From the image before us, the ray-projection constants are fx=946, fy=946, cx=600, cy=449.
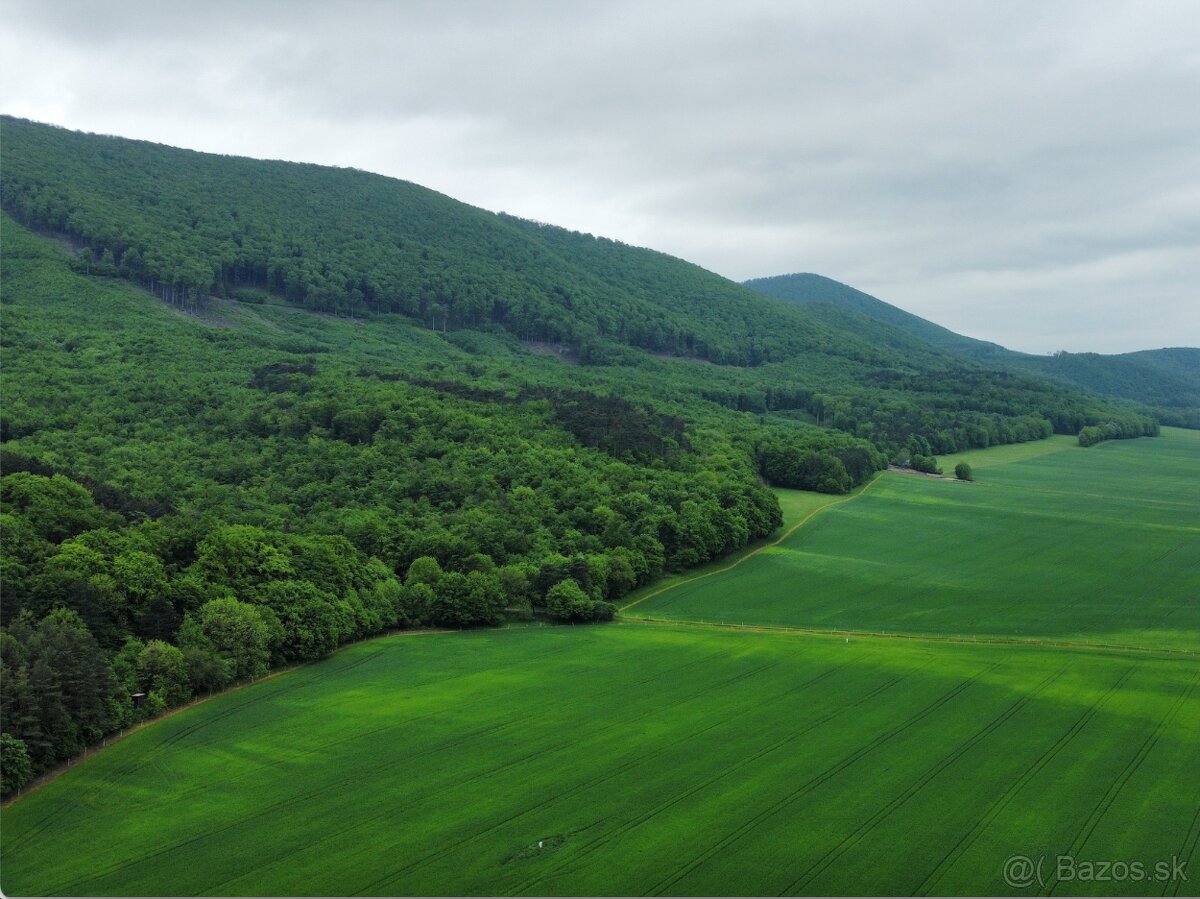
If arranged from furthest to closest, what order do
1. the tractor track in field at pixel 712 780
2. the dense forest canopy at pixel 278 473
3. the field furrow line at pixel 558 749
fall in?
the dense forest canopy at pixel 278 473 < the tractor track in field at pixel 712 780 < the field furrow line at pixel 558 749

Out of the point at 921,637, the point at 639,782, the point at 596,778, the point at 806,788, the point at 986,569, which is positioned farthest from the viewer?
the point at 986,569

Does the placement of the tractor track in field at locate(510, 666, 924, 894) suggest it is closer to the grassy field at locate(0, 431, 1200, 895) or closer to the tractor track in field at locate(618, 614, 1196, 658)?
the grassy field at locate(0, 431, 1200, 895)

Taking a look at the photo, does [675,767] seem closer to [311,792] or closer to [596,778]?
[596,778]

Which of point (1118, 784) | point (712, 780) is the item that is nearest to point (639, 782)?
point (712, 780)

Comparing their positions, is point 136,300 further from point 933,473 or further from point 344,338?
point 933,473

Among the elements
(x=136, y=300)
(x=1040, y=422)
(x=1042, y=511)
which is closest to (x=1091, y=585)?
(x=1042, y=511)

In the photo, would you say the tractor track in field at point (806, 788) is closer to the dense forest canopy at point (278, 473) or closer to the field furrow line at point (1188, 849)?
the field furrow line at point (1188, 849)

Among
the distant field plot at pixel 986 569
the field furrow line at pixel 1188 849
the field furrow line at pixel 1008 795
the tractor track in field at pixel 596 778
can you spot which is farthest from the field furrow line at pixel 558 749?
the field furrow line at pixel 1188 849
